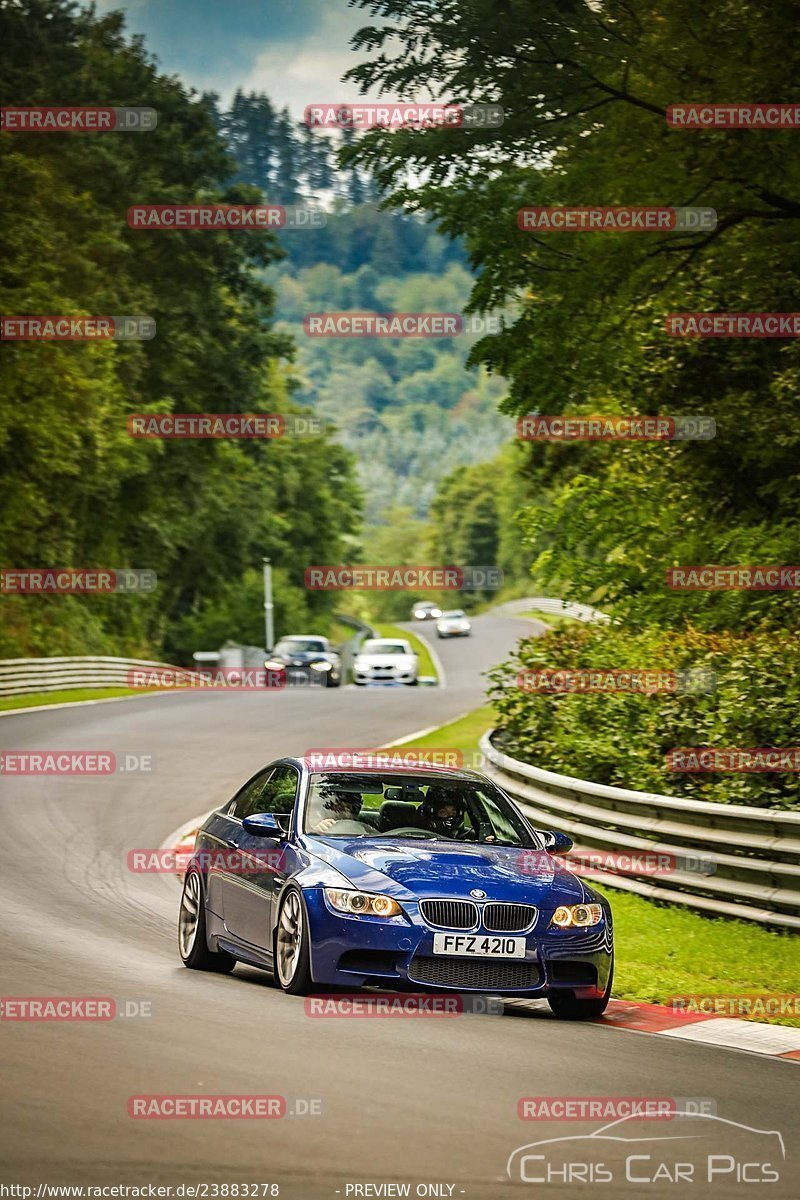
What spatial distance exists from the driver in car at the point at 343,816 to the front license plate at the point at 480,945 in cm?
113

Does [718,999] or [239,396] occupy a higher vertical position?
[239,396]

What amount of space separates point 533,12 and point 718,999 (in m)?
11.2

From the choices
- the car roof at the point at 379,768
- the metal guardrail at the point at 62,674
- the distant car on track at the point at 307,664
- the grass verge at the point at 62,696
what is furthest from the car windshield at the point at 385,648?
the car roof at the point at 379,768

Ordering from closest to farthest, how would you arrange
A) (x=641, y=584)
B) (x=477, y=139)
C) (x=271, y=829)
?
(x=271, y=829) < (x=477, y=139) < (x=641, y=584)

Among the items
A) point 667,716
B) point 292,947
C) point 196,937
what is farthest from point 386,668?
point 292,947

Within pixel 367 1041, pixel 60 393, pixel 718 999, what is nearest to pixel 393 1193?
pixel 367 1041

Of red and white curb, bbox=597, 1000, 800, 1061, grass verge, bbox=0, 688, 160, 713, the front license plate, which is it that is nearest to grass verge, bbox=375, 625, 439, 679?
grass verge, bbox=0, 688, 160, 713

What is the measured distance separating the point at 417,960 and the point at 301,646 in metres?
44.4

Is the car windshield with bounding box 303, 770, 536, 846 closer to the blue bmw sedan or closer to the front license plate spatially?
the blue bmw sedan

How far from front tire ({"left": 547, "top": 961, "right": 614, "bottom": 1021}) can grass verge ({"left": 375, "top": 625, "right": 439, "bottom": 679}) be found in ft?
207

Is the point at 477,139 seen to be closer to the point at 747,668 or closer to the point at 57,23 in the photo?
the point at 747,668

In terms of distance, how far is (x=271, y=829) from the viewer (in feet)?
32.6

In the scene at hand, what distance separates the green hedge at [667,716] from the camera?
44.7 ft

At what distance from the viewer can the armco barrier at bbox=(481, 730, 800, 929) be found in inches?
477
